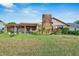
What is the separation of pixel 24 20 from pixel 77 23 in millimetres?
574

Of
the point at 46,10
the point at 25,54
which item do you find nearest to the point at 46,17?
the point at 46,10

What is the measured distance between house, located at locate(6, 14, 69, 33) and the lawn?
66 mm

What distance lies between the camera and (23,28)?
532cm

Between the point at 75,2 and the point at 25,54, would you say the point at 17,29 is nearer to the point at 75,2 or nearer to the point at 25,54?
the point at 25,54

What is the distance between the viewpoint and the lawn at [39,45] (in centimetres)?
527

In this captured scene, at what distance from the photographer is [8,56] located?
5246 mm

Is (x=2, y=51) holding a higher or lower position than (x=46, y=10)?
lower

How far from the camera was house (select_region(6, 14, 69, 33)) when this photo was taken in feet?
17.4

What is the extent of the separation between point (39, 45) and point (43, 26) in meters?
0.21

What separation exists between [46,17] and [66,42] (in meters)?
0.35

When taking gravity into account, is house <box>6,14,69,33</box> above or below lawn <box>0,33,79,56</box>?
above

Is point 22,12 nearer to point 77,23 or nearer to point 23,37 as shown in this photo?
point 23,37

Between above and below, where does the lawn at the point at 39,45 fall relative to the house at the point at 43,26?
below

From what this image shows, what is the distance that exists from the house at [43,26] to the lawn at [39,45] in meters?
0.07
